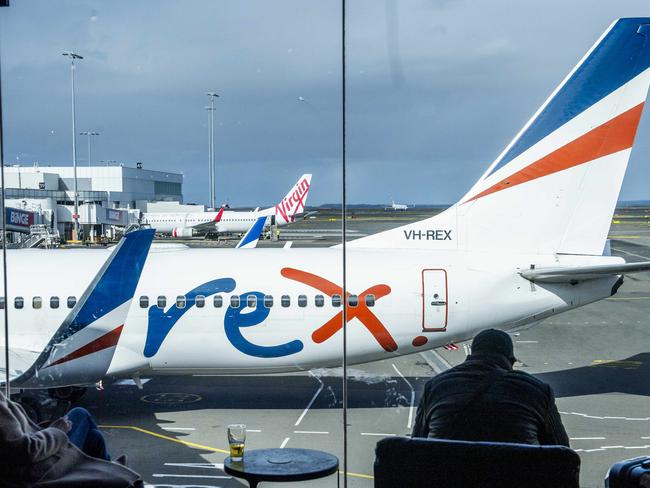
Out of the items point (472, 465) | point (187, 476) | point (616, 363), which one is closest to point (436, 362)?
point (616, 363)

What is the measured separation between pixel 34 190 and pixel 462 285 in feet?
96.4

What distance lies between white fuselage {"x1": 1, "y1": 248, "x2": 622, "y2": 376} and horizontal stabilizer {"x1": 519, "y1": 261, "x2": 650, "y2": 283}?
0.14m

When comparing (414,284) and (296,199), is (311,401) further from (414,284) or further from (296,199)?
(296,199)

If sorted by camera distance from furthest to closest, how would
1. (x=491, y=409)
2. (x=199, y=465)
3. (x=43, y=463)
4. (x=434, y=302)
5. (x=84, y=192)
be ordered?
(x=84, y=192) → (x=434, y=302) → (x=199, y=465) → (x=491, y=409) → (x=43, y=463)

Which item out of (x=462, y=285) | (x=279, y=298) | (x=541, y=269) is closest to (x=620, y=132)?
(x=541, y=269)

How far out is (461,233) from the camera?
510 inches

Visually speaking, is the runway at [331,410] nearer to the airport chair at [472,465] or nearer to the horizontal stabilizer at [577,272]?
the horizontal stabilizer at [577,272]

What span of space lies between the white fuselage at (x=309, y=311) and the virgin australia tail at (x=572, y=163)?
1.32 ft

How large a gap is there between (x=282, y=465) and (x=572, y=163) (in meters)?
8.05

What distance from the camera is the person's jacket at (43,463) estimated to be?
4.10 meters

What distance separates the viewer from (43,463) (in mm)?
4148

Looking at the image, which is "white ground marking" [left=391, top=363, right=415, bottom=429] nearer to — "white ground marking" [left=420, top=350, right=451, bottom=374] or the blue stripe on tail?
"white ground marking" [left=420, top=350, right=451, bottom=374]

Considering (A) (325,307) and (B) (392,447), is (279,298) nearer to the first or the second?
(A) (325,307)

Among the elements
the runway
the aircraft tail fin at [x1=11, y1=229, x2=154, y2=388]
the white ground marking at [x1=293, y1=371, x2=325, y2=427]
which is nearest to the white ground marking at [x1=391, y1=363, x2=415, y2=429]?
the runway
